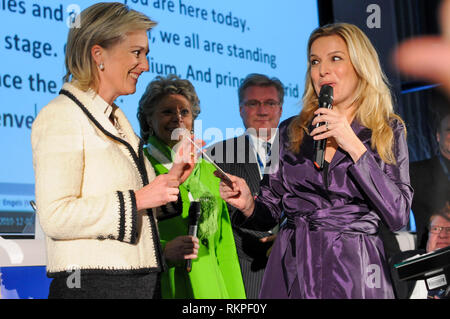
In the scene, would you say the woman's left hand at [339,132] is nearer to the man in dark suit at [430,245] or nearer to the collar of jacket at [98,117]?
the collar of jacket at [98,117]

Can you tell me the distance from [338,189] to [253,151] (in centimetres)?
157

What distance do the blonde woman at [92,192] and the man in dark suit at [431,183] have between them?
106 inches

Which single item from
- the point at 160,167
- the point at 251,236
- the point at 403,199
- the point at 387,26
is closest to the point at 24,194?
the point at 160,167

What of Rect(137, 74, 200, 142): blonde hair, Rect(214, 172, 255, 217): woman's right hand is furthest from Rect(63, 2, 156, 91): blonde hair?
Rect(137, 74, 200, 142): blonde hair

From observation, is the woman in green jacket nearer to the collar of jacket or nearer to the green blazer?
the green blazer

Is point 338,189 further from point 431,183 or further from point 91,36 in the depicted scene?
point 431,183

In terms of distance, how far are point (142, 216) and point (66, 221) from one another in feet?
0.86

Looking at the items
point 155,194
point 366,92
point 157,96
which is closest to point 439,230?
point 157,96

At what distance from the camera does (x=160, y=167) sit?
2.86m

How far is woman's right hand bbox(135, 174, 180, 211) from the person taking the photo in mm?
1671

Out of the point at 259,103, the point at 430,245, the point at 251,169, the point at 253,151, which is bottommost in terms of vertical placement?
the point at 430,245

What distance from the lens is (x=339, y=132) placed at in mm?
1814

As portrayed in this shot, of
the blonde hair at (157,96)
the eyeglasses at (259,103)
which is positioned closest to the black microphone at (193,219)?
the blonde hair at (157,96)
